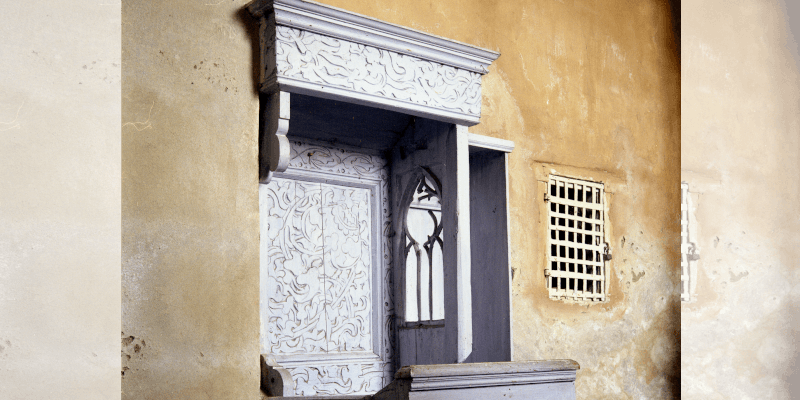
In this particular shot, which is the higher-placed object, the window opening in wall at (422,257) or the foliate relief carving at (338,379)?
the window opening in wall at (422,257)

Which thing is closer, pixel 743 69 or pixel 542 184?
pixel 542 184

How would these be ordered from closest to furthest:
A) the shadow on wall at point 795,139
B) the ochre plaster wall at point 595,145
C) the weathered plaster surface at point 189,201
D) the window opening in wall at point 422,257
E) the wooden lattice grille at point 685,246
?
the weathered plaster surface at point 189,201 < the window opening in wall at point 422,257 < the ochre plaster wall at point 595,145 < the wooden lattice grille at point 685,246 < the shadow on wall at point 795,139

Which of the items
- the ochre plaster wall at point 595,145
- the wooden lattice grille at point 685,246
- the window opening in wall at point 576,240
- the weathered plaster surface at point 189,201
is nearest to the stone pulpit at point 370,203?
the weathered plaster surface at point 189,201

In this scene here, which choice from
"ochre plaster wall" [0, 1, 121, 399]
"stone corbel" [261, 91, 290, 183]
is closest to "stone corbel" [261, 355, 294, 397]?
"ochre plaster wall" [0, 1, 121, 399]

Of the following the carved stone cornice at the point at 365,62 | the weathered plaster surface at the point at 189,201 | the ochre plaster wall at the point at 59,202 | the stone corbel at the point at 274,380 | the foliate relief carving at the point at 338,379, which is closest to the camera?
the ochre plaster wall at the point at 59,202

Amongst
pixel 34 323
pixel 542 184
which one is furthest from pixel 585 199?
pixel 34 323

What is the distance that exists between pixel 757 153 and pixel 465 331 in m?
4.22

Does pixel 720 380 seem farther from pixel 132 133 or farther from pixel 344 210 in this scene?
pixel 132 133

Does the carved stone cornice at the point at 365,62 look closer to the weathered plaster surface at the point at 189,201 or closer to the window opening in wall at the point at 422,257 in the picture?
the weathered plaster surface at the point at 189,201

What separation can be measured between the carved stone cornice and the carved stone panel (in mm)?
884

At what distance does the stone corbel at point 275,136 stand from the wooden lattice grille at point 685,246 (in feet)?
13.2

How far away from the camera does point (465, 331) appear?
3795 mm

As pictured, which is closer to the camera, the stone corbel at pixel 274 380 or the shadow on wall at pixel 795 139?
the stone corbel at pixel 274 380

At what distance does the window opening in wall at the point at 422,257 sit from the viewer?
179 inches
